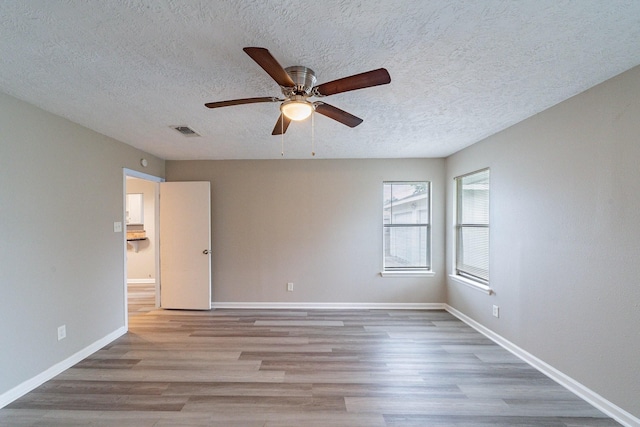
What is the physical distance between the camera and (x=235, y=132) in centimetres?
297

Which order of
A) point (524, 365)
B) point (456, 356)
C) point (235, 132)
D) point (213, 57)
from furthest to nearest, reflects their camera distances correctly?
1. point (235, 132)
2. point (456, 356)
3. point (524, 365)
4. point (213, 57)

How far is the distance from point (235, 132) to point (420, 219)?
10.2 ft

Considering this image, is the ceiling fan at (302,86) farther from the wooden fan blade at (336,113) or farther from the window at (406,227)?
the window at (406,227)

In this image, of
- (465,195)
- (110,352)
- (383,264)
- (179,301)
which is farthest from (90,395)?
(465,195)

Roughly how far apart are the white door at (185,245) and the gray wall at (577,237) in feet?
13.3

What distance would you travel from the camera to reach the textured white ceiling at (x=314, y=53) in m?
1.27

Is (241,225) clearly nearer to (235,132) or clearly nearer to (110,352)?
(235,132)

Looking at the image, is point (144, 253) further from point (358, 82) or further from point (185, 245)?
point (358, 82)

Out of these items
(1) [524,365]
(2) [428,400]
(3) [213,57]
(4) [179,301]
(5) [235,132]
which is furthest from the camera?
(4) [179,301]

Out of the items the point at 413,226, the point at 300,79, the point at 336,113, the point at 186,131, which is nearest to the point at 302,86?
the point at 300,79

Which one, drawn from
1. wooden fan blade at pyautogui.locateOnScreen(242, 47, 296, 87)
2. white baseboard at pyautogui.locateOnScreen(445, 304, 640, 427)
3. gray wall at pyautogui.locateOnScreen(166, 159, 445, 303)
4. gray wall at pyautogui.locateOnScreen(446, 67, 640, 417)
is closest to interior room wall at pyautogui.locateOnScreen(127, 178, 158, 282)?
gray wall at pyautogui.locateOnScreen(166, 159, 445, 303)

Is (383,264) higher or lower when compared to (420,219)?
lower

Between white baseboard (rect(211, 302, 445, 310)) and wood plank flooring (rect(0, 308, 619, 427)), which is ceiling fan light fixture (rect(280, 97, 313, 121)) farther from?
white baseboard (rect(211, 302, 445, 310))

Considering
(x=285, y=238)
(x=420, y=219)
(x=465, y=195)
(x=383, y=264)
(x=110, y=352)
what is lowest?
(x=110, y=352)
